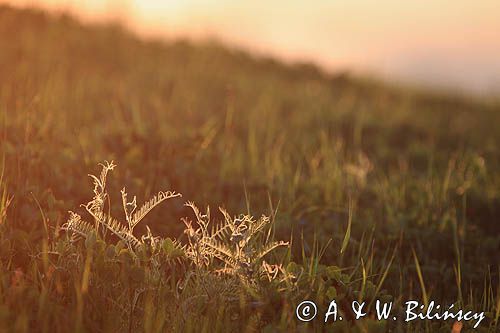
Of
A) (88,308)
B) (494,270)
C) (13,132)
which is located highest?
(13,132)

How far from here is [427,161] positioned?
7.03 meters

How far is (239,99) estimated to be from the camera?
7641 millimetres

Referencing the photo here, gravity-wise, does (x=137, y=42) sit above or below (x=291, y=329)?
above

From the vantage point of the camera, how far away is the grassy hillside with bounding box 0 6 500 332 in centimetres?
296

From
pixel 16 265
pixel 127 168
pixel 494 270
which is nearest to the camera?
pixel 16 265

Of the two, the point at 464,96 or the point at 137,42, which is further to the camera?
the point at 464,96

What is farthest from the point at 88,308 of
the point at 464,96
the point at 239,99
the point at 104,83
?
the point at 464,96

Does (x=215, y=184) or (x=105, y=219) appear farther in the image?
(x=215, y=184)

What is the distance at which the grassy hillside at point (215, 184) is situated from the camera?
117 inches

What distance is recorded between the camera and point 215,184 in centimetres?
473

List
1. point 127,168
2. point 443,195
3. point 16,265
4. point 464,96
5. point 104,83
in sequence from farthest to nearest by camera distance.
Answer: point 464,96 < point 104,83 < point 443,195 < point 127,168 < point 16,265

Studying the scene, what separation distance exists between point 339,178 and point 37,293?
2711 millimetres

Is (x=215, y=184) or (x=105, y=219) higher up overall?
(x=105, y=219)

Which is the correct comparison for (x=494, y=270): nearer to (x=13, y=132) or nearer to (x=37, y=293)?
(x=37, y=293)
